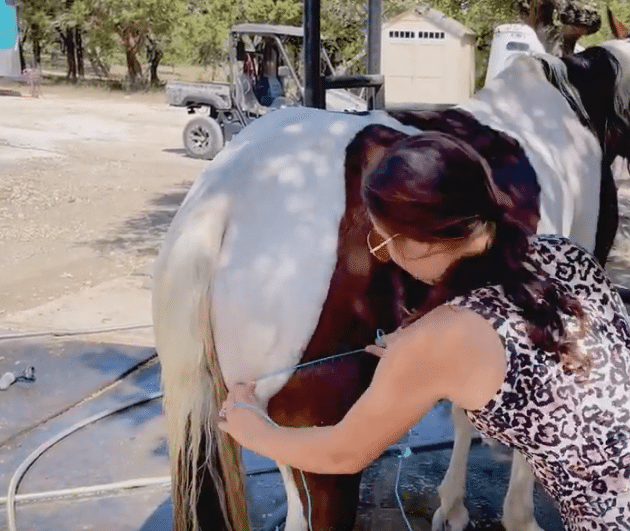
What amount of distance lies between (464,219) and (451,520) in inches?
78.2

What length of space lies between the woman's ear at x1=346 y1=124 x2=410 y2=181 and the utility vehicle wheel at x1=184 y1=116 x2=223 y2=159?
11.6m

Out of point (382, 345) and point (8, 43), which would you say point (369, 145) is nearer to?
point (382, 345)

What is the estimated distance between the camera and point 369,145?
2377 mm

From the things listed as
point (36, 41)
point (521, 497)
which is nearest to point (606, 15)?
point (521, 497)

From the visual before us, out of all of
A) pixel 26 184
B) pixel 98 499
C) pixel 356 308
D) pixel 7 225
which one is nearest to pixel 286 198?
pixel 356 308

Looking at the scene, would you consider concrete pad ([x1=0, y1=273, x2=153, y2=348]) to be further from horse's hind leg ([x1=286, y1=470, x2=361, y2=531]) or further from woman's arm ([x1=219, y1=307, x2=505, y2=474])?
woman's arm ([x1=219, y1=307, x2=505, y2=474])

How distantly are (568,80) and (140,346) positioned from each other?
9.20ft

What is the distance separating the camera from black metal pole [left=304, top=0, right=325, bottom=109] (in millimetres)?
3814

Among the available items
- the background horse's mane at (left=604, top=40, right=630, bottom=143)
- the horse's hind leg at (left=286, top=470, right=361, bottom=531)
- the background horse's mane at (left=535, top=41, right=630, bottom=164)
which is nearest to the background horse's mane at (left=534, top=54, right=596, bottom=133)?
the background horse's mane at (left=535, top=41, right=630, bottom=164)

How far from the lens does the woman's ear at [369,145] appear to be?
2354 mm

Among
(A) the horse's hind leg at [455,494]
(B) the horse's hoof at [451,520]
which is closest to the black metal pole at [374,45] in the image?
(A) the horse's hind leg at [455,494]

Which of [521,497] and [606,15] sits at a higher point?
[606,15]

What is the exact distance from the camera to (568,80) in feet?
10.3

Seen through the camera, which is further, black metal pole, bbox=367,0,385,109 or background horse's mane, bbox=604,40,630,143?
black metal pole, bbox=367,0,385,109
